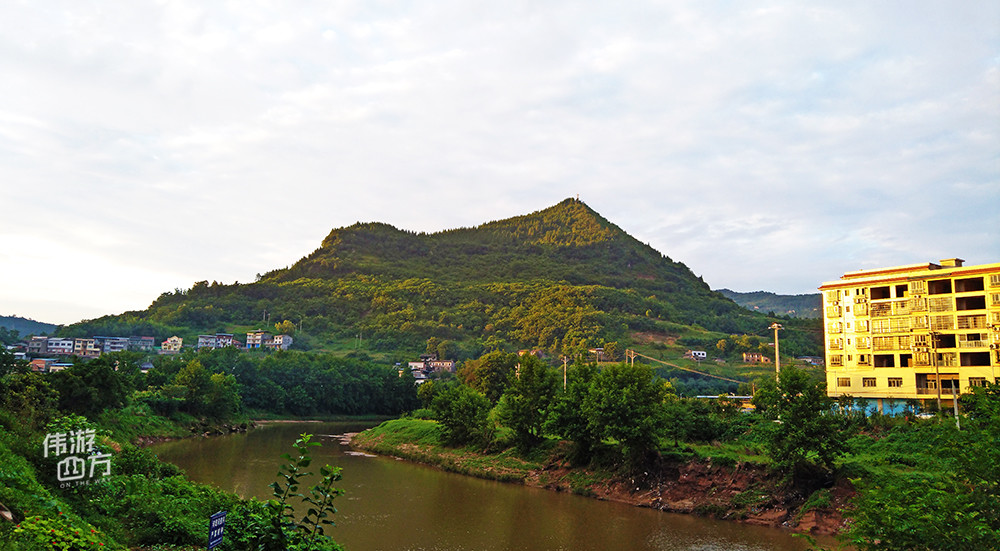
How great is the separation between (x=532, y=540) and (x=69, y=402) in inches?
1414

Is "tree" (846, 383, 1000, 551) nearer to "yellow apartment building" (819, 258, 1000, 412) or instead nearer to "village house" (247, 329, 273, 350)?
"yellow apartment building" (819, 258, 1000, 412)

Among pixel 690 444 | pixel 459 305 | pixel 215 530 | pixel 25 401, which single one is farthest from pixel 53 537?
pixel 459 305

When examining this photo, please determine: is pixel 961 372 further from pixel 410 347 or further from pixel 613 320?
pixel 410 347

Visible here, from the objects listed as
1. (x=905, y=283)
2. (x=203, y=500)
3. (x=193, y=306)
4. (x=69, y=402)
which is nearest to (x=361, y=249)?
(x=193, y=306)

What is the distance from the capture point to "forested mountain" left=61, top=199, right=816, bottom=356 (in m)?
126

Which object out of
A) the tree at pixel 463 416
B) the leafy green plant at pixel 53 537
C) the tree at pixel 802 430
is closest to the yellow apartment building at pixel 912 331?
the tree at pixel 802 430

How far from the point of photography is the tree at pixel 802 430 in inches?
1020

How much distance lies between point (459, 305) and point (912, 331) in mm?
115900

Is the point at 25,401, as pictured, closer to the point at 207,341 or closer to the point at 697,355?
the point at 697,355

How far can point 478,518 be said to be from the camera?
27.0m

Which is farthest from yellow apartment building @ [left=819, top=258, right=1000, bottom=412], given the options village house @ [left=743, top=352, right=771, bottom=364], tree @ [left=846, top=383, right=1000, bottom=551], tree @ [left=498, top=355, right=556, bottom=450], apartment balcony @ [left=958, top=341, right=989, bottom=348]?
village house @ [left=743, top=352, right=771, bottom=364]

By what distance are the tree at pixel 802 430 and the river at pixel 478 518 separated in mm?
3213

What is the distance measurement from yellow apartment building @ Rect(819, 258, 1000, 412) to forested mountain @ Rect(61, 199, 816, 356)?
62.3 m

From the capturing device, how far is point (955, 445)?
11.7 meters
